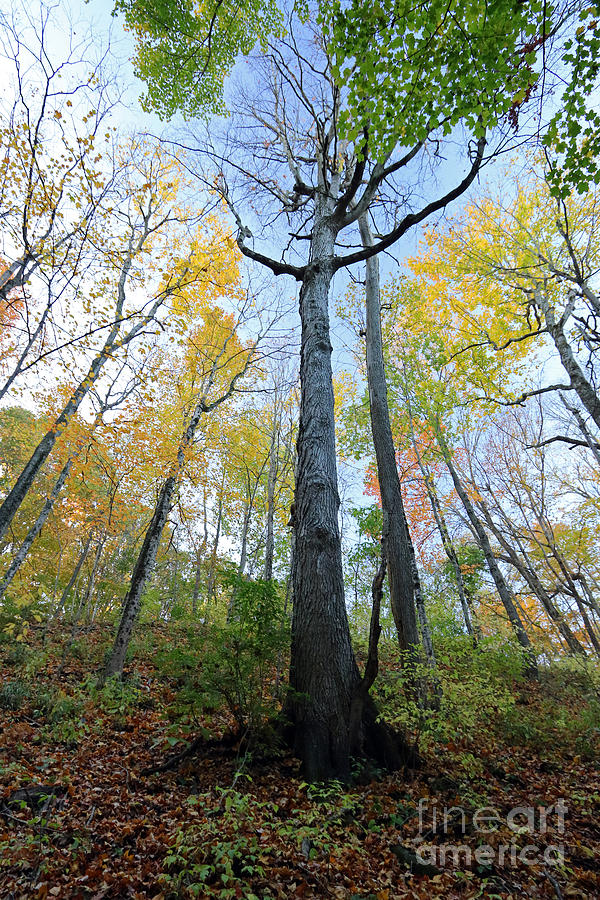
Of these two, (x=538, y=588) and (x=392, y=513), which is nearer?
(x=392, y=513)

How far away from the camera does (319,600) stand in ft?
11.3

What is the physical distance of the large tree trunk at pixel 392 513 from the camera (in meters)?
5.20

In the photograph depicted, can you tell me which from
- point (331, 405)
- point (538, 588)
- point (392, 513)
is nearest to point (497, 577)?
point (538, 588)

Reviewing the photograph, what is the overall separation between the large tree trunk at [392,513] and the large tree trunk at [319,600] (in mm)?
1586

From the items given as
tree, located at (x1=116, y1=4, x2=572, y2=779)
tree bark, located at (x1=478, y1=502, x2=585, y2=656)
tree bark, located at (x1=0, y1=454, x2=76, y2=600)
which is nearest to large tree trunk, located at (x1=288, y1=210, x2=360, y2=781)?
tree, located at (x1=116, y1=4, x2=572, y2=779)

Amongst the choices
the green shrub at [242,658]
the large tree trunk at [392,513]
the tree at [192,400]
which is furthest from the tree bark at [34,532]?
the large tree trunk at [392,513]

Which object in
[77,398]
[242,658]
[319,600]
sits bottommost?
[242,658]

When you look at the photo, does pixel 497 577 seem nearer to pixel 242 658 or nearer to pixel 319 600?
pixel 319 600

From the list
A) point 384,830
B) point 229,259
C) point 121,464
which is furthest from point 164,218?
point 384,830

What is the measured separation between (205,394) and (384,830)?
760 cm

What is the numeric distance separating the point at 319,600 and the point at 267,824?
5.14 feet

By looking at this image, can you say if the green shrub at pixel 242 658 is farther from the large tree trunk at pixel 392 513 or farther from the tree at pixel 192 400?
the tree at pixel 192 400

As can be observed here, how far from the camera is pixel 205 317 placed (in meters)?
9.91

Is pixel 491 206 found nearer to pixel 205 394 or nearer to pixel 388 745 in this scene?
pixel 205 394
